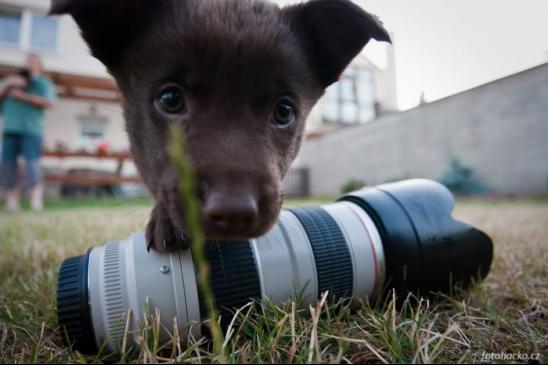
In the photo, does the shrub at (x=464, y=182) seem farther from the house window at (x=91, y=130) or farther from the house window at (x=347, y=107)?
the house window at (x=91, y=130)

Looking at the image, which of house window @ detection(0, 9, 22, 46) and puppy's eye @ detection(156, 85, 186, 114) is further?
house window @ detection(0, 9, 22, 46)

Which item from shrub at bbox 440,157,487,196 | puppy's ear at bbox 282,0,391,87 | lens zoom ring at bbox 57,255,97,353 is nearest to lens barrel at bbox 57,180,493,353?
lens zoom ring at bbox 57,255,97,353

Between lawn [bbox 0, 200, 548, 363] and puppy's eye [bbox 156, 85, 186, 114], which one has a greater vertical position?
puppy's eye [bbox 156, 85, 186, 114]

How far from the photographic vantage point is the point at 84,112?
17.3 metres

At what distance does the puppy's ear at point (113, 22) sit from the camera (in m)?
1.56

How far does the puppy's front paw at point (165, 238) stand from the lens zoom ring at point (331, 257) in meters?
0.49

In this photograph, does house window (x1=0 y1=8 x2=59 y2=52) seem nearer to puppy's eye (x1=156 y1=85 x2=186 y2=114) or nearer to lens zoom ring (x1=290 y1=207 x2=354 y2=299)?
Result: puppy's eye (x1=156 y1=85 x2=186 y2=114)

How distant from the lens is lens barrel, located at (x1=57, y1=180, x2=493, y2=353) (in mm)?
1207

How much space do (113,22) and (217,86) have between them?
62 centimetres

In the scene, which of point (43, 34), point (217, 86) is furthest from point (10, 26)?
point (217, 86)

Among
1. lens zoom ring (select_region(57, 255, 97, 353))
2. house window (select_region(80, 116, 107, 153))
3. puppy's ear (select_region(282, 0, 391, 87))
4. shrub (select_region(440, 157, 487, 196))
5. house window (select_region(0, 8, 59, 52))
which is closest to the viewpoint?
lens zoom ring (select_region(57, 255, 97, 353))

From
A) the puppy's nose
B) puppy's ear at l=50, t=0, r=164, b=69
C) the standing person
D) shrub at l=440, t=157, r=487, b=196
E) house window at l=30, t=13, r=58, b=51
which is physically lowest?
shrub at l=440, t=157, r=487, b=196

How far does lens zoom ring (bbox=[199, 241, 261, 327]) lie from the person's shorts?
262 inches

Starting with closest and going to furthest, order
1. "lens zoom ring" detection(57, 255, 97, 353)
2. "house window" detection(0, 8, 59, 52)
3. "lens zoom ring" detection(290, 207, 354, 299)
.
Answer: "lens zoom ring" detection(57, 255, 97, 353), "lens zoom ring" detection(290, 207, 354, 299), "house window" detection(0, 8, 59, 52)
